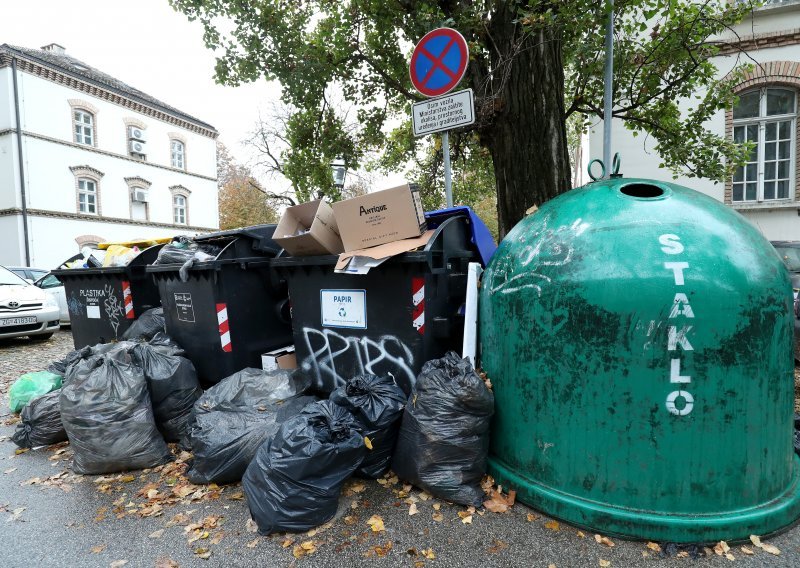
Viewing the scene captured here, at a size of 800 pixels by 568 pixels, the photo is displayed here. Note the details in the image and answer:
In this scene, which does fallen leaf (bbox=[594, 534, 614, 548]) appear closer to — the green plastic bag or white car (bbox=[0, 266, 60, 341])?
the green plastic bag

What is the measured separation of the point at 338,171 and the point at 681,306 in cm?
740

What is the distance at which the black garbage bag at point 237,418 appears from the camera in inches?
111

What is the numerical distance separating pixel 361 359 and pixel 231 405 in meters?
0.87

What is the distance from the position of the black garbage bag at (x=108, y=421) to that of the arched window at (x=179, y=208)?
24.7 metres

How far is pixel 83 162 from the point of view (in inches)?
821

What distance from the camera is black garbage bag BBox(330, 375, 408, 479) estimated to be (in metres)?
2.69

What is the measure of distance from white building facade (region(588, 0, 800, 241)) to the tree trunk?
598 centimetres

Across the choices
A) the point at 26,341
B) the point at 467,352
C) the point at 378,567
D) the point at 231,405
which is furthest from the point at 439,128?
the point at 26,341

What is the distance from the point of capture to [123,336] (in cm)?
486

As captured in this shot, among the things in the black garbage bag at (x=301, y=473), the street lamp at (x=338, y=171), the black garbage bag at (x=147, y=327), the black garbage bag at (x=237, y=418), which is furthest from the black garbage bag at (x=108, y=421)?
the street lamp at (x=338, y=171)

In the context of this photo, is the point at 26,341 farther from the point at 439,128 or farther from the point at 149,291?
the point at 439,128

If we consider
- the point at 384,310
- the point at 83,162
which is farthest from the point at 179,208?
the point at 384,310

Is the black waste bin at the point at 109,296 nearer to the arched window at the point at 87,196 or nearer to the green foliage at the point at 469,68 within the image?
the green foliage at the point at 469,68

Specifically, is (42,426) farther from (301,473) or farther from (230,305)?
(301,473)
